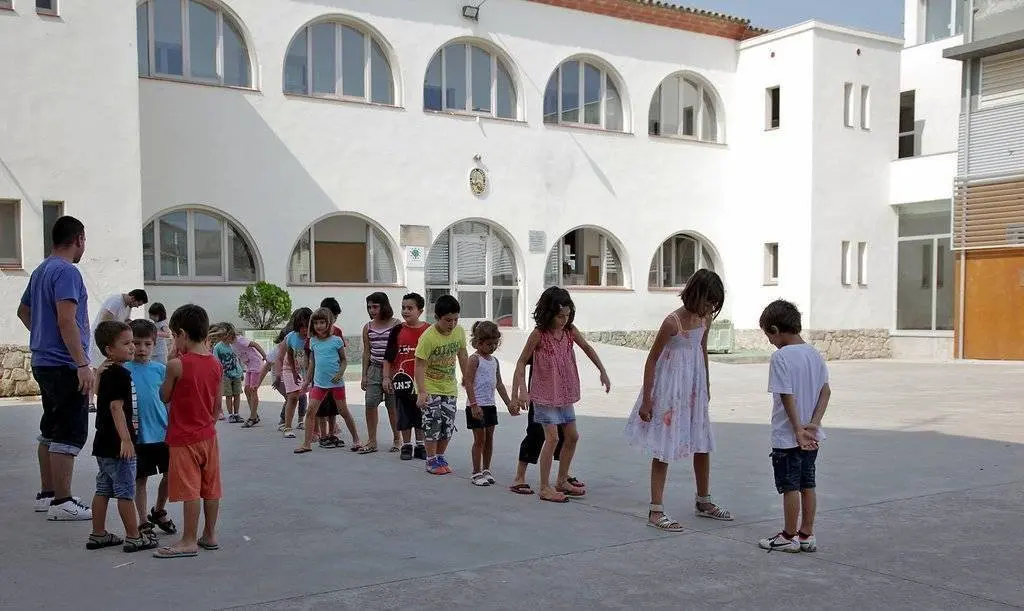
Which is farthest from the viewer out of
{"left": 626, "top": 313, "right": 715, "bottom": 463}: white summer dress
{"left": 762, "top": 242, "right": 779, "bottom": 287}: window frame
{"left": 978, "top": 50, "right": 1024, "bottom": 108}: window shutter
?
{"left": 762, "top": 242, "right": 779, "bottom": 287}: window frame

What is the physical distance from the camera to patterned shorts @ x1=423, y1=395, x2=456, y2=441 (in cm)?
834

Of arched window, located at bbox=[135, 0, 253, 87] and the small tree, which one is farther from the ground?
arched window, located at bbox=[135, 0, 253, 87]

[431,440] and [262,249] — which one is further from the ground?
[262,249]

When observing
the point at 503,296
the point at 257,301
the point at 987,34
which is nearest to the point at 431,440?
the point at 257,301

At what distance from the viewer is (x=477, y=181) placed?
2219 cm

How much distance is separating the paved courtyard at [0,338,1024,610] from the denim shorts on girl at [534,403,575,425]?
1.90ft

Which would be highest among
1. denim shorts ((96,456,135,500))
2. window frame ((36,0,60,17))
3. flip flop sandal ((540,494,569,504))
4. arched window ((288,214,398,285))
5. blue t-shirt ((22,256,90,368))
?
window frame ((36,0,60,17))

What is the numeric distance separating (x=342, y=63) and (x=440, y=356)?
545 inches

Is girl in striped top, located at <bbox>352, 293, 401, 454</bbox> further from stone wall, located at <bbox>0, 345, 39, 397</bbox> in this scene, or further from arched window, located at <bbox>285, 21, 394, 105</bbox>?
arched window, located at <bbox>285, 21, 394, 105</bbox>

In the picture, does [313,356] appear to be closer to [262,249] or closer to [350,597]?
[350,597]

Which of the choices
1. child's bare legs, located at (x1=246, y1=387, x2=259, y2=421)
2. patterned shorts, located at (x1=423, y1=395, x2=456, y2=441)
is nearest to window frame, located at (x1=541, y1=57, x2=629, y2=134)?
child's bare legs, located at (x1=246, y1=387, x2=259, y2=421)

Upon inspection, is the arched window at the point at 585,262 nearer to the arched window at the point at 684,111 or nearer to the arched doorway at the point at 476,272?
the arched doorway at the point at 476,272

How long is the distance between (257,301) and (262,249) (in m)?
1.45

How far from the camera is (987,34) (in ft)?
76.3
